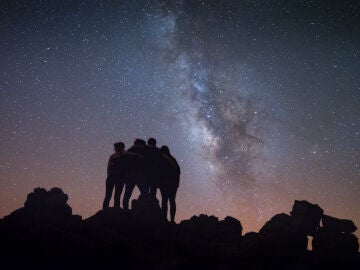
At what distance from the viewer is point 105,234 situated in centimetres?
1295

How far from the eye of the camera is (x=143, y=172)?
15297 millimetres

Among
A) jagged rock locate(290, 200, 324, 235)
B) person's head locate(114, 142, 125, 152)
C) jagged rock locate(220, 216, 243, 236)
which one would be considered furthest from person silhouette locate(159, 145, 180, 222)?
jagged rock locate(290, 200, 324, 235)

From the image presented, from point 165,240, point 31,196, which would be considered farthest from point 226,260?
point 31,196

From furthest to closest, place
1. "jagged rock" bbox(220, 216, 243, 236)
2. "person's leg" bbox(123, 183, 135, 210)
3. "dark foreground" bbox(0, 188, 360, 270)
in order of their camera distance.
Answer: "jagged rock" bbox(220, 216, 243, 236) → "person's leg" bbox(123, 183, 135, 210) → "dark foreground" bbox(0, 188, 360, 270)

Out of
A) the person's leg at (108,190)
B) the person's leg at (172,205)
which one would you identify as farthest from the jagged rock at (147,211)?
the person's leg at (108,190)

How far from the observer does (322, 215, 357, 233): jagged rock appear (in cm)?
1609

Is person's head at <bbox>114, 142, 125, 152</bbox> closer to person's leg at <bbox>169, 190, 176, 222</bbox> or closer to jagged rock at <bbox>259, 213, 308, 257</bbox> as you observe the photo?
person's leg at <bbox>169, 190, 176, 222</bbox>

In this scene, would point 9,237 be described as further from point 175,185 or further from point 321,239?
point 321,239

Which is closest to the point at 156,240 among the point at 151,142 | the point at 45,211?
the point at 151,142

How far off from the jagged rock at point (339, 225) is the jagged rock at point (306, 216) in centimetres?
46

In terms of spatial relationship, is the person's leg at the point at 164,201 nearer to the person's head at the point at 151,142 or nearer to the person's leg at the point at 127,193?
the person's leg at the point at 127,193

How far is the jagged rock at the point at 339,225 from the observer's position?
16.1 metres

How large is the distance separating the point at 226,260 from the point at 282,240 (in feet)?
10.1

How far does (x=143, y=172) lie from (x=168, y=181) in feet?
3.80
